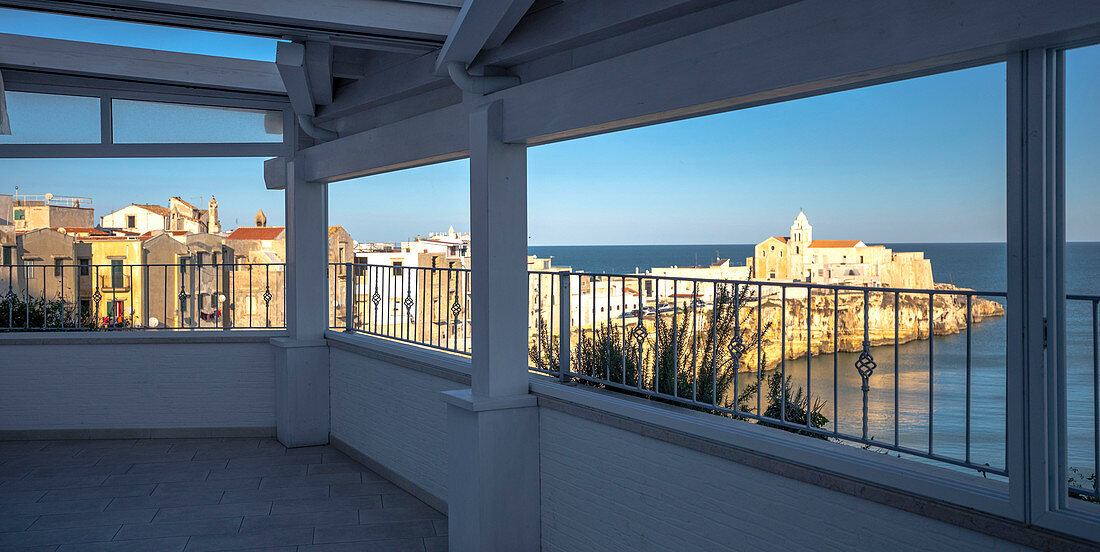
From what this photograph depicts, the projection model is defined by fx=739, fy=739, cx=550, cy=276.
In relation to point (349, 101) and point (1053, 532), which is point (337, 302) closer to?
point (349, 101)

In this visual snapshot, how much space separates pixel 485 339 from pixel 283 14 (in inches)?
68.6

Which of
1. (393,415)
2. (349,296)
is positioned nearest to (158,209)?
(349,296)

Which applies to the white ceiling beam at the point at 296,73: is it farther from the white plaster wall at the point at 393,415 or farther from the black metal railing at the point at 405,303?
the white plaster wall at the point at 393,415

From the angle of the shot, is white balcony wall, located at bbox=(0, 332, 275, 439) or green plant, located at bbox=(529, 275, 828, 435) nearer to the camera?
green plant, located at bbox=(529, 275, 828, 435)

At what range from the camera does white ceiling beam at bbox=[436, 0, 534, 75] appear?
2.79 meters

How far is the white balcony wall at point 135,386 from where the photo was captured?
5871 mm

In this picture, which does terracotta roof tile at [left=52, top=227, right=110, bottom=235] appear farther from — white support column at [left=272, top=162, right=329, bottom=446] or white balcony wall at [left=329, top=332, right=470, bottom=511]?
white balcony wall at [left=329, top=332, right=470, bottom=511]

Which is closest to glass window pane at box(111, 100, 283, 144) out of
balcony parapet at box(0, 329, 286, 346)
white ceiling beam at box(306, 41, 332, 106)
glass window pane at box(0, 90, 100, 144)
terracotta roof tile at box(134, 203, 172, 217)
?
glass window pane at box(0, 90, 100, 144)

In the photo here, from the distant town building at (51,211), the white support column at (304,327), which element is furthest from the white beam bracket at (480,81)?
the distant town building at (51,211)

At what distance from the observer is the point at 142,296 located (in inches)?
252

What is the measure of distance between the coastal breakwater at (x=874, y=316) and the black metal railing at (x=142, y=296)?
4270mm

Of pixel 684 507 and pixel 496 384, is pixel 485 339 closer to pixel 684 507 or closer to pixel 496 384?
pixel 496 384

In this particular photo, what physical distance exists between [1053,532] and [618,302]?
2440 millimetres

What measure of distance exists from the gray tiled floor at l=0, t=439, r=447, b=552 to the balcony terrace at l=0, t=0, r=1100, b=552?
3cm
